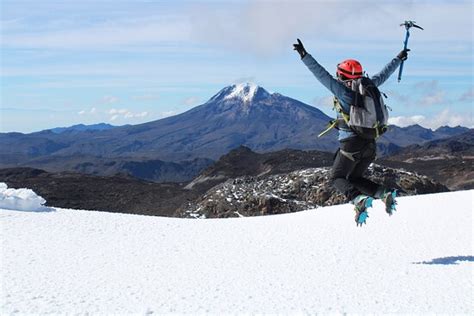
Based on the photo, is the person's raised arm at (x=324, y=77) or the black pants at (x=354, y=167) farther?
the black pants at (x=354, y=167)

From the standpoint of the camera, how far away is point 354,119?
288 inches

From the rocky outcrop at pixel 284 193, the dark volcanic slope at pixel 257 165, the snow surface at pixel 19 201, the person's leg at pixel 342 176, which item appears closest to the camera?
the person's leg at pixel 342 176

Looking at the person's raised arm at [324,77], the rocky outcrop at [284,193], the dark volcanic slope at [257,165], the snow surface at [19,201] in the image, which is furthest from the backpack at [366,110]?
the dark volcanic slope at [257,165]

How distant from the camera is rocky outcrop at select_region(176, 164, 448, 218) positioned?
40.3 m

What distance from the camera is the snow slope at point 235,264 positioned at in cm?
A: 572

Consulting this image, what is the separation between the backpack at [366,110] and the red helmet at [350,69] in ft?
0.46

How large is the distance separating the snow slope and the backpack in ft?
5.99

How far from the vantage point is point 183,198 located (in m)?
71.7

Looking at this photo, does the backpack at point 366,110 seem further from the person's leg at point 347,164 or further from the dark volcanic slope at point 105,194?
the dark volcanic slope at point 105,194

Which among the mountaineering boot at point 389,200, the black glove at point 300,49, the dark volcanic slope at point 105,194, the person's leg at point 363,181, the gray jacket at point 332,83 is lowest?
the dark volcanic slope at point 105,194

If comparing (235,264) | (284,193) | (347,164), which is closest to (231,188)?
(284,193)

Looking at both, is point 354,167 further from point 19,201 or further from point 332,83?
point 19,201

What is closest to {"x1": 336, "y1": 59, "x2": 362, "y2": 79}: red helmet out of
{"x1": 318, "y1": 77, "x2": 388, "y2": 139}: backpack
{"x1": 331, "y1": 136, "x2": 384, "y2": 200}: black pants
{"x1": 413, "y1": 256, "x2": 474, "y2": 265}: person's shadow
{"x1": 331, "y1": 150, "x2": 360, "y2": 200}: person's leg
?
{"x1": 318, "y1": 77, "x2": 388, "y2": 139}: backpack

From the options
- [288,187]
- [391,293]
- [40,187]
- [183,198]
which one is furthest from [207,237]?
[40,187]
